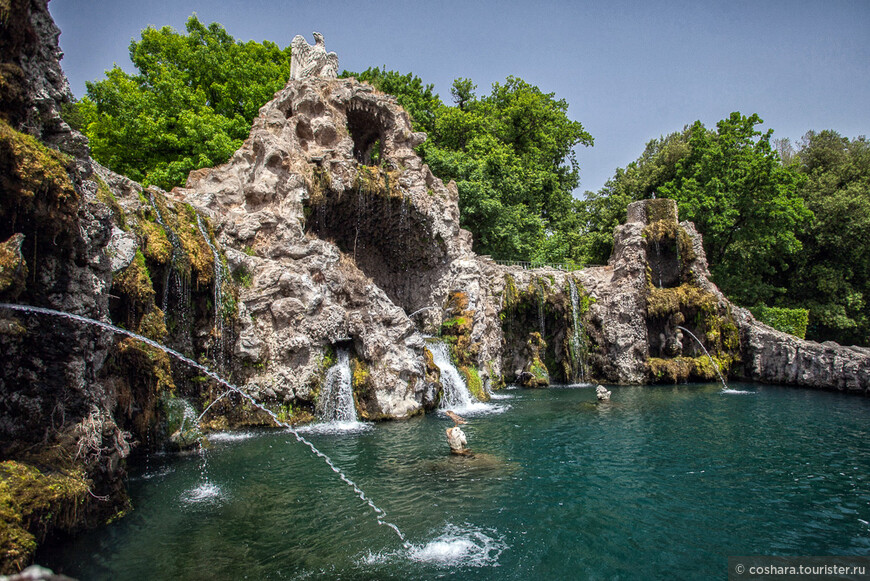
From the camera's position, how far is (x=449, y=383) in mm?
17797

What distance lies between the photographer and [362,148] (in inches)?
1005

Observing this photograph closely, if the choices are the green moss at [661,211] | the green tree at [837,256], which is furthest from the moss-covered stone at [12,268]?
the green tree at [837,256]

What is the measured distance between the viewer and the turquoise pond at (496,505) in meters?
6.33

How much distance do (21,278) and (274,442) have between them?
751 centimetres

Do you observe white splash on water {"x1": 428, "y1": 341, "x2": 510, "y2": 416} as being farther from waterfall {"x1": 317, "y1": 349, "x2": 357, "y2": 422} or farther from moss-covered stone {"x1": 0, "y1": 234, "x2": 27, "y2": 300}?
moss-covered stone {"x1": 0, "y1": 234, "x2": 27, "y2": 300}

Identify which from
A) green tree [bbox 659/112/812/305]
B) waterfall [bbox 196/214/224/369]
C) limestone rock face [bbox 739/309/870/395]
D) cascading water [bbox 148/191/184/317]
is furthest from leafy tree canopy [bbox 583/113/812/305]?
cascading water [bbox 148/191/184/317]

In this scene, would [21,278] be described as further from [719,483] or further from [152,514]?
[719,483]

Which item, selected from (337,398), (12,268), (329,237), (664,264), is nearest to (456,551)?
(12,268)

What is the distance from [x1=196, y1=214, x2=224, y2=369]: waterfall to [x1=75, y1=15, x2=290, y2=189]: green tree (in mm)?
8585

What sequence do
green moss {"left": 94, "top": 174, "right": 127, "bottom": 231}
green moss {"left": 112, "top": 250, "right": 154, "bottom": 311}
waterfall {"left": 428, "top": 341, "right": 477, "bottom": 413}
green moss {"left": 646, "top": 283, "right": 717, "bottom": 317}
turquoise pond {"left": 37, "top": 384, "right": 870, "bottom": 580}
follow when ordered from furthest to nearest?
green moss {"left": 646, "top": 283, "right": 717, "bottom": 317} < waterfall {"left": 428, "top": 341, "right": 477, "bottom": 413} < green moss {"left": 94, "top": 174, "right": 127, "bottom": 231} < green moss {"left": 112, "top": 250, "right": 154, "bottom": 311} < turquoise pond {"left": 37, "top": 384, "right": 870, "bottom": 580}

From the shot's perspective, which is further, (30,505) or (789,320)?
(789,320)

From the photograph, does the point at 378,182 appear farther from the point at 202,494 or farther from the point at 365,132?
the point at 202,494

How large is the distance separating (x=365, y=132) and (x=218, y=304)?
47.2 ft

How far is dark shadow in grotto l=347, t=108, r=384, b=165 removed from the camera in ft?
73.4
